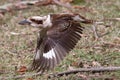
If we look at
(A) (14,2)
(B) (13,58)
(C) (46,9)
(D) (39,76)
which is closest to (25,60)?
(B) (13,58)

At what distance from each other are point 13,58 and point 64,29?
1128 mm

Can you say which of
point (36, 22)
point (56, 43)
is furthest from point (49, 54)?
point (36, 22)

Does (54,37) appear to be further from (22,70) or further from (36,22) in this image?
(22,70)

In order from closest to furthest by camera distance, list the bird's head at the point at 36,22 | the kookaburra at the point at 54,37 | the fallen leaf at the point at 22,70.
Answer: the bird's head at the point at 36,22
the kookaburra at the point at 54,37
the fallen leaf at the point at 22,70

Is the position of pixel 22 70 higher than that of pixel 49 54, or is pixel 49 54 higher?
pixel 49 54

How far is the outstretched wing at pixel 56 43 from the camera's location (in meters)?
4.59

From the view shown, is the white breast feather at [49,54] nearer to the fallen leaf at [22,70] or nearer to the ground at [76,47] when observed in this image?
the ground at [76,47]

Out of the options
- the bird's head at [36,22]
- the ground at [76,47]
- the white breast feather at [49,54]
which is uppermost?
the bird's head at [36,22]

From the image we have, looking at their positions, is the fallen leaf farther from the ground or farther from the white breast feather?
the white breast feather

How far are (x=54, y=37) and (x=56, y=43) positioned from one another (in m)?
0.06

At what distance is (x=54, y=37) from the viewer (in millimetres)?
4750

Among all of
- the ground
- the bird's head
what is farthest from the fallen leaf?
the bird's head

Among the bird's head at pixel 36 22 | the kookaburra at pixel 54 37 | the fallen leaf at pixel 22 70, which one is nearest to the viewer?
the bird's head at pixel 36 22

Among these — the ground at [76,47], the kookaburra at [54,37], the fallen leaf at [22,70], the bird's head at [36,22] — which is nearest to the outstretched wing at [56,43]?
the kookaburra at [54,37]
